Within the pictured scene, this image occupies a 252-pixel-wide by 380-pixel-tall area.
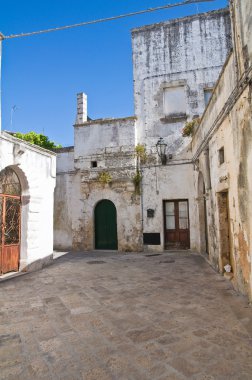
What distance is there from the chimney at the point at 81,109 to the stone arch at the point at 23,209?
6.03m

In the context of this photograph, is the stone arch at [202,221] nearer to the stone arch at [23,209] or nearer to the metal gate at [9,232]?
the stone arch at [23,209]

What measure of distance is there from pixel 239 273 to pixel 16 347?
12.8 feet

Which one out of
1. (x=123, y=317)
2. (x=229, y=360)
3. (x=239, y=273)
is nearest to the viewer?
(x=229, y=360)

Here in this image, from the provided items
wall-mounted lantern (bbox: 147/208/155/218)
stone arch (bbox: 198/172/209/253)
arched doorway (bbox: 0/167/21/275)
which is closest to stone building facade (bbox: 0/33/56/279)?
arched doorway (bbox: 0/167/21/275)

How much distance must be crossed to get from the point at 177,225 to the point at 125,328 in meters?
7.56

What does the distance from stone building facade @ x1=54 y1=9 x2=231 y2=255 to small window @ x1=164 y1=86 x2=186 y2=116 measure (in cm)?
4

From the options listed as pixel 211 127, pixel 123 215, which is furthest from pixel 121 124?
pixel 211 127

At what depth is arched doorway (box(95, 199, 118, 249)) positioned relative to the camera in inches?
453

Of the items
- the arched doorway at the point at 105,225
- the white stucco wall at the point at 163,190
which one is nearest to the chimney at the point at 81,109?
the arched doorway at the point at 105,225

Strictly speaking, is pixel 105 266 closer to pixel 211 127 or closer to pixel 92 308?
pixel 92 308

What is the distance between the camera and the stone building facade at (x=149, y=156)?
1087cm

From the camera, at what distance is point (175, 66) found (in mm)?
11578

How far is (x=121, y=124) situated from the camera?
38.4 feet

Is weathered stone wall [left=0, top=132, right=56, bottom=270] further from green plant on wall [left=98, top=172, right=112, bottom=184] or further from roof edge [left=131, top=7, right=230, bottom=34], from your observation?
roof edge [left=131, top=7, right=230, bottom=34]
